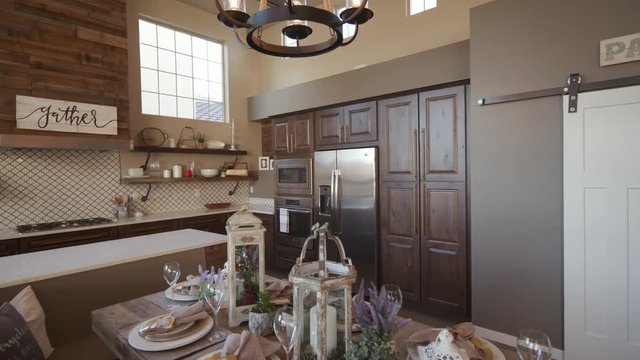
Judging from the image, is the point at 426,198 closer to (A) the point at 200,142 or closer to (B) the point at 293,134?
(B) the point at 293,134

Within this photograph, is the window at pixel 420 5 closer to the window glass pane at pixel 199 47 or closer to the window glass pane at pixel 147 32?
the window glass pane at pixel 199 47

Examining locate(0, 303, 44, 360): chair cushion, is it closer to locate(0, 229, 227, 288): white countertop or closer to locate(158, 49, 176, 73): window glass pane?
locate(0, 229, 227, 288): white countertop

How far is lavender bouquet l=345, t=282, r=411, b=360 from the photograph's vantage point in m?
0.89

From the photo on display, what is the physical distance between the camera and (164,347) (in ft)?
3.74

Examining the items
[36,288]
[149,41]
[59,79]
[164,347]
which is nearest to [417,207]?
[164,347]

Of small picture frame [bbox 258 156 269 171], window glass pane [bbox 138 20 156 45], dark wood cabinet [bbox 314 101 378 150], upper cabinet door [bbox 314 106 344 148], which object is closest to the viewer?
dark wood cabinet [bbox 314 101 378 150]

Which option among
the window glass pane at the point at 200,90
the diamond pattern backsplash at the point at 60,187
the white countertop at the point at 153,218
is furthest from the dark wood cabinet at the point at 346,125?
the diamond pattern backsplash at the point at 60,187

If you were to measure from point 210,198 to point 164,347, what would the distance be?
396 cm

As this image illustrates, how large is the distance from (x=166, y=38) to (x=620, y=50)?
16.0 ft

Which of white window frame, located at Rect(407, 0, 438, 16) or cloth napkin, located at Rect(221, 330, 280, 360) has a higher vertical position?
white window frame, located at Rect(407, 0, 438, 16)

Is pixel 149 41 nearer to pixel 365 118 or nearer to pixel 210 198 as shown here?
pixel 210 198

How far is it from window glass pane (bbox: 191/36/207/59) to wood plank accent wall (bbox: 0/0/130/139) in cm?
125

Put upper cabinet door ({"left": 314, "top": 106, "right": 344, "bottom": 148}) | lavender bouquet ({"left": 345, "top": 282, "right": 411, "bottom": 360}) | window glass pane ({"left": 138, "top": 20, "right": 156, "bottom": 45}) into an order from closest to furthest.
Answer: lavender bouquet ({"left": 345, "top": 282, "right": 411, "bottom": 360}), upper cabinet door ({"left": 314, "top": 106, "right": 344, "bottom": 148}), window glass pane ({"left": 138, "top": 20, "right": 156, "bottom": 45})

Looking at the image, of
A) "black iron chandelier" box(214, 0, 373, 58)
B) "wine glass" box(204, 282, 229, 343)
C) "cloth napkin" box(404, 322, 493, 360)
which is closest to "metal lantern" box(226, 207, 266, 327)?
"wine glass" box(204, 282, 229, 343)
